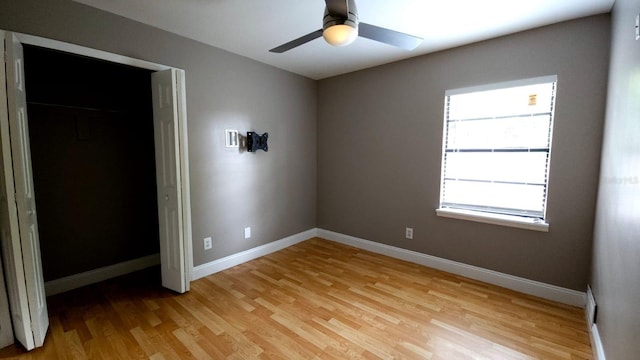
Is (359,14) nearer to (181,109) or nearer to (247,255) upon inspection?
(181,109)

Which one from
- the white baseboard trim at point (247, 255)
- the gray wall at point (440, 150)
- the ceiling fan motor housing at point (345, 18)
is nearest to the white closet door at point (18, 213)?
the white baseboard trim at point (247, 255)

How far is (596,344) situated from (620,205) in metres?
1.03

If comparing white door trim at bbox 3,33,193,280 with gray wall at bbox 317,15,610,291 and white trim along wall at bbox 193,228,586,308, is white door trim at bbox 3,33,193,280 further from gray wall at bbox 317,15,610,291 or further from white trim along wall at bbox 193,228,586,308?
gray wall at bbox 317,15,610,291

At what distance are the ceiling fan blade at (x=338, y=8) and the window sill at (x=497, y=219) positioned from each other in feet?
7.74

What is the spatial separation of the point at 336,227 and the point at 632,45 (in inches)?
132

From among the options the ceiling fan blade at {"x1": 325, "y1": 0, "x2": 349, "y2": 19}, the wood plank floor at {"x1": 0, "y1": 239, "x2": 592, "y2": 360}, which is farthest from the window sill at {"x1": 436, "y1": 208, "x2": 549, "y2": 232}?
the ceiling fan blade at {"x1": 325, "y1": 0, "x2": 349, "y2": 19}

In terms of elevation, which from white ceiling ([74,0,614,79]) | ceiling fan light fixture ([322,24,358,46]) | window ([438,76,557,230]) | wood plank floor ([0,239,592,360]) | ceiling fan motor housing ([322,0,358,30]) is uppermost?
white ceiling ([74,0,614,79])

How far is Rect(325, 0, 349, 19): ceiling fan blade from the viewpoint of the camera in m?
1.42

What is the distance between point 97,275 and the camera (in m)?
2.80

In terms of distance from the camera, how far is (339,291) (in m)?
2.63

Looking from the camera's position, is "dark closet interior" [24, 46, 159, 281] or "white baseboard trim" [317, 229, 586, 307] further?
"dark closet interior" [24, 46, 159, 281]

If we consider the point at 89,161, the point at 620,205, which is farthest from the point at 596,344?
the point at 89,161

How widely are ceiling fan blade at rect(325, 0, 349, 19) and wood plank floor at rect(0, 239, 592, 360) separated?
2130 millimetres

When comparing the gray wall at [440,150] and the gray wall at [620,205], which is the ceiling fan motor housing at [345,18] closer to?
the gray wall at [620,205]
